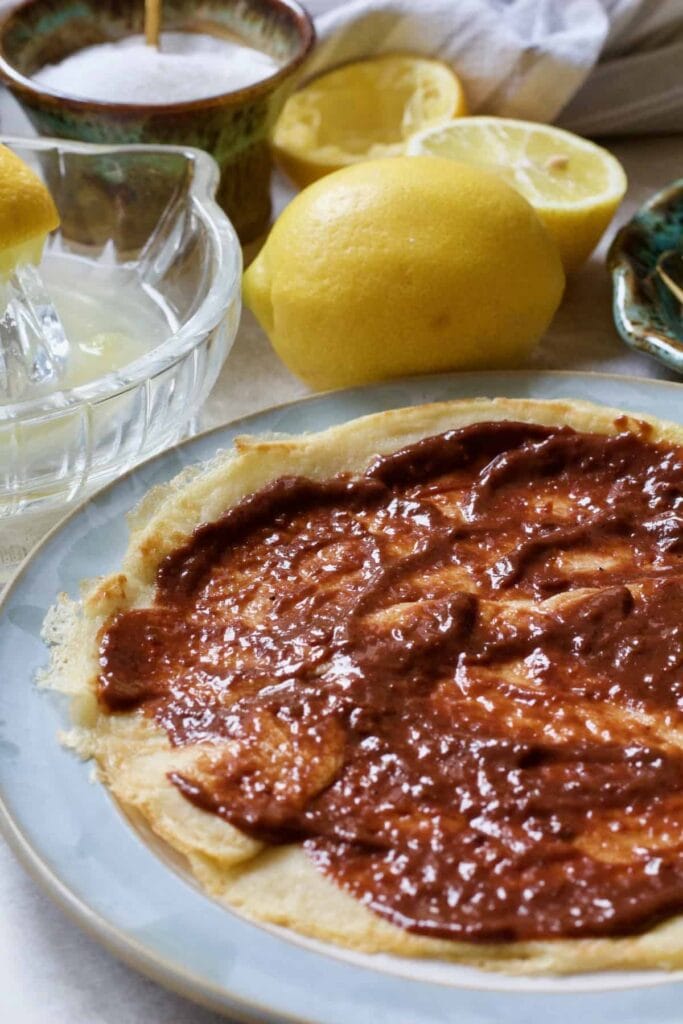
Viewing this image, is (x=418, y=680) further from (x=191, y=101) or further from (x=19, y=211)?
(x=191, y=101)

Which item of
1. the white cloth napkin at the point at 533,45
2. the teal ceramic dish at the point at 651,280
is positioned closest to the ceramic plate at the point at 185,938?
the teal ceramic dish at the point at 651,280

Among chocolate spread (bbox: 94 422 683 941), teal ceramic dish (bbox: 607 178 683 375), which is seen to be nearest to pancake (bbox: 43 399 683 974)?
chocolate spread (bbox: 94 422 683 941)

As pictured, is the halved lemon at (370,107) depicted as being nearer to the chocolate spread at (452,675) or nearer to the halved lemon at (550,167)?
the halved lemon at (550,167)

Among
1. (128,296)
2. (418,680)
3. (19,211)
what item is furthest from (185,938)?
(128,296)

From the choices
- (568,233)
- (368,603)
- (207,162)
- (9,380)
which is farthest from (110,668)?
(568,233)

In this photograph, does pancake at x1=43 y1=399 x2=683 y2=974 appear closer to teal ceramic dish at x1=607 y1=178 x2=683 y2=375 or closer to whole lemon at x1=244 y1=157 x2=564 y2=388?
whole lemon at x1=244 y1=157 x2=564 y2=388
